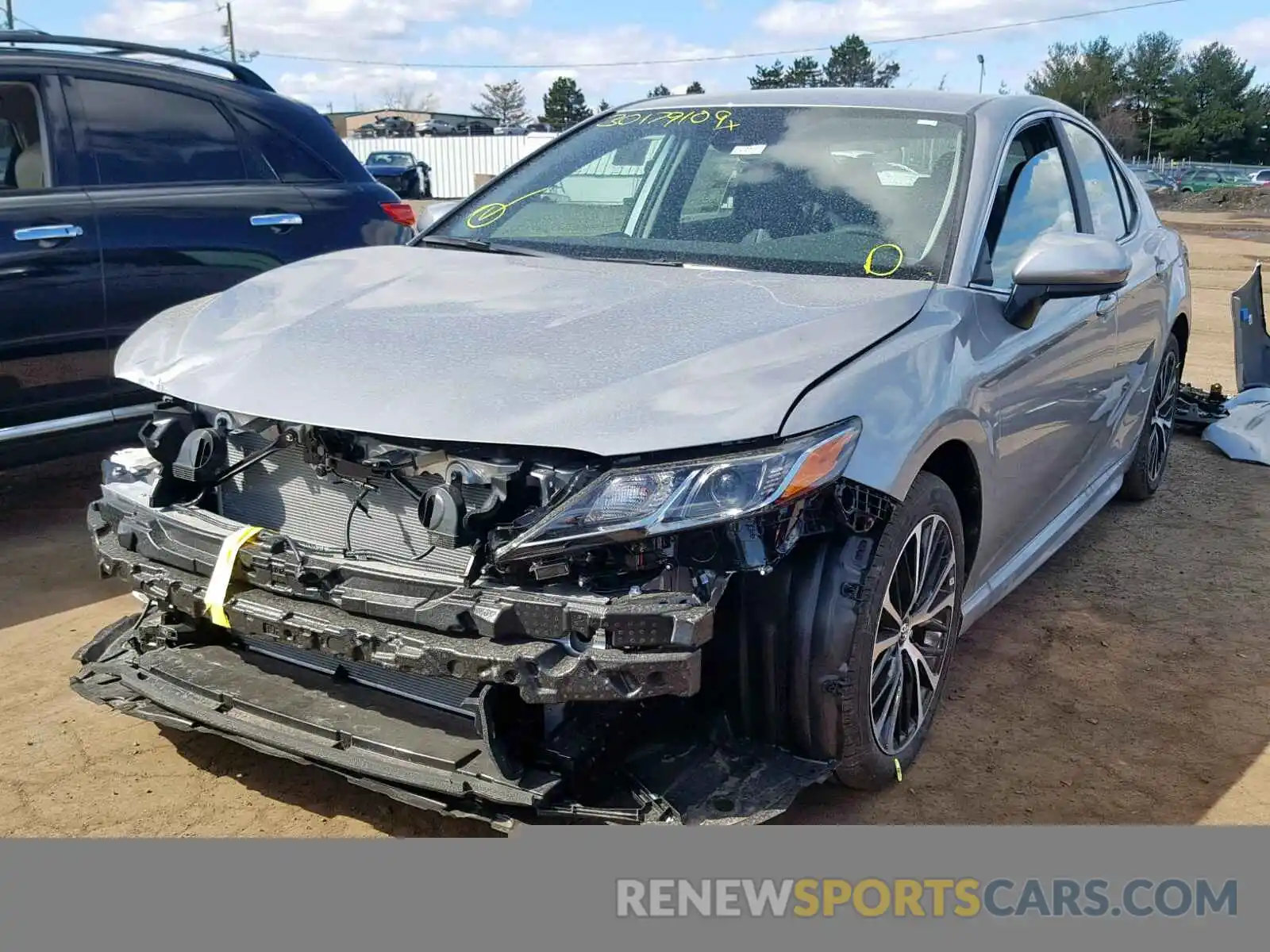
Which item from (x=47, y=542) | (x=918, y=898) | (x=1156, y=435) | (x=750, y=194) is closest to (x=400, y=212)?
(x=47, y=542)

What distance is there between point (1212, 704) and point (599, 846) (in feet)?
7.54

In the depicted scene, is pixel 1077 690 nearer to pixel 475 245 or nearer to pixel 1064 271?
pixel 1064 271

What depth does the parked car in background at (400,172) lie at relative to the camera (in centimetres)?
2842

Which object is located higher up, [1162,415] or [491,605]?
[491,605]

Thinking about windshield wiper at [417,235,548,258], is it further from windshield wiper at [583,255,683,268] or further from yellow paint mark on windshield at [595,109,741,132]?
yellow paint mark on windshield at [595,109,741,132]

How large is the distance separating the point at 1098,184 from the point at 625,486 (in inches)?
123

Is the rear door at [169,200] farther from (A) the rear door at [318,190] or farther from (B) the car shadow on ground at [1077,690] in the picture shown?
(B) the car shadow on ground at [1077,690]

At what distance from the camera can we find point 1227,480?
20.7 feet

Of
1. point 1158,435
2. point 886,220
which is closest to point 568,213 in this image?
point 886,220

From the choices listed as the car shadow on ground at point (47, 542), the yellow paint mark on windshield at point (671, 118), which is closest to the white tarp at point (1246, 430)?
the yellow paint mark on windshield at point (671, 118)

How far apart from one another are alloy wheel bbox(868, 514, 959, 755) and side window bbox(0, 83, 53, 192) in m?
3.88

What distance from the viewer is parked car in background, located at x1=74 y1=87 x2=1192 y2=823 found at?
237cm

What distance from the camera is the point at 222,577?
105 inches

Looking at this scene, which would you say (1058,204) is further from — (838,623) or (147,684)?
(147,684)
